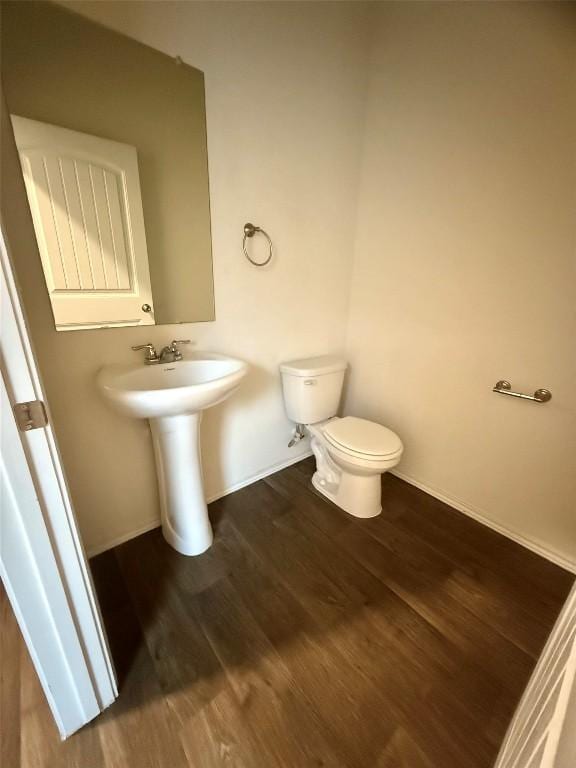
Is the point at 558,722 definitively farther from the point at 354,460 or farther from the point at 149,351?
the point at 149,351

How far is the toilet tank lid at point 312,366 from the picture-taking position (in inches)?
63.7

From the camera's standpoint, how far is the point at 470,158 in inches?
51.8

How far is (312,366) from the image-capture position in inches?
65.4

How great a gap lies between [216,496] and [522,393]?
1560mm

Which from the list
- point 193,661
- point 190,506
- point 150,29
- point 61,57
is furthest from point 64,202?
point 193,661

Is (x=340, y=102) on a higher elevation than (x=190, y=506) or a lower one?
higher

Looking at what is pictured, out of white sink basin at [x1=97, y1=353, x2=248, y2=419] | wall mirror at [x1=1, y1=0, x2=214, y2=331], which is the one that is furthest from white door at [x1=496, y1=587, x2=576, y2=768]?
wall mirror at [x1=1, y1=0, x2=214, y2=331]

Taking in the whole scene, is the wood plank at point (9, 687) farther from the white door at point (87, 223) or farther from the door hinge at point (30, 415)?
the white door at point (87, 223)

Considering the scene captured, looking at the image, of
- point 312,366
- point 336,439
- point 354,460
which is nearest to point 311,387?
point 312,366

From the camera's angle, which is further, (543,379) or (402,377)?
(402,377)

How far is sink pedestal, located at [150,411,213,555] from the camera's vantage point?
117 centimetres

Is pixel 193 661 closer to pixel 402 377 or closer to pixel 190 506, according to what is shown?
pixel 190 506

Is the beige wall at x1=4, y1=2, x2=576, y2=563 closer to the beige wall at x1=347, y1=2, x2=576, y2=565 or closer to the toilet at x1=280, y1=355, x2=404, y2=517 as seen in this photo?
the beige wall at x1=347, y1=2, x2=576, y2=565

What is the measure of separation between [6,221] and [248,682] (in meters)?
1.56
